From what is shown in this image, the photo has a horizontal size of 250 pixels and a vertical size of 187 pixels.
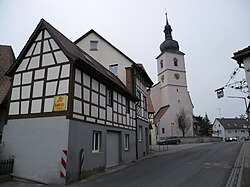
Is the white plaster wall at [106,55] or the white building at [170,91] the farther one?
the white building at [170,91]

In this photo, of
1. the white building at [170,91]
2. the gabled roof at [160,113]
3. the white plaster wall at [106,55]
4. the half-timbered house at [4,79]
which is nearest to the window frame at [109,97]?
the white plaster wall at [106,55]

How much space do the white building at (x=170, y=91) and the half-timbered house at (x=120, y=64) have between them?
2981 centimetres

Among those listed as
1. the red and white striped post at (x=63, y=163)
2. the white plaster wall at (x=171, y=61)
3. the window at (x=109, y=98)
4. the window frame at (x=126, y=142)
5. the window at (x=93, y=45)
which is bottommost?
the red and white striped post at (x=63, y=163)

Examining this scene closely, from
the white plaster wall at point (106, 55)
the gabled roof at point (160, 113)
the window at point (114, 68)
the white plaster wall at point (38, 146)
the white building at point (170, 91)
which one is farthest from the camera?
the gabled roof at point (160, 113)

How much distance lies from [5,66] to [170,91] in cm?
4373

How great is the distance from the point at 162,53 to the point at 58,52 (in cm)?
5097

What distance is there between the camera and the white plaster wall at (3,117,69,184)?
9945mm

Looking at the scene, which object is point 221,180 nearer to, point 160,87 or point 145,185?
point 145,185

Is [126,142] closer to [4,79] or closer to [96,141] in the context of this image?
[96,141]

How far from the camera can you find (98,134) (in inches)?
516

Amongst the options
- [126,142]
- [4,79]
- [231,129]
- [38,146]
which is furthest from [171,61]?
[38,146]

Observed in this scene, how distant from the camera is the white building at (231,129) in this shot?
3339 inches

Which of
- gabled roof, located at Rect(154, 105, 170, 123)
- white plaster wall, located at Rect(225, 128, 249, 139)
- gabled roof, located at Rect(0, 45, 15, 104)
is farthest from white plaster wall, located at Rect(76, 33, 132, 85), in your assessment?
white plaster wall, located at Rect(225, 128, 249, 139)

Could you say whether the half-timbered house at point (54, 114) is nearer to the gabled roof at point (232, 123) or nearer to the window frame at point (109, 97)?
the window frame at point (109, 97)
